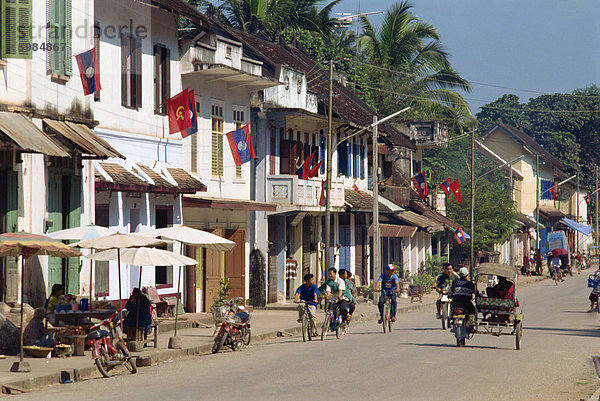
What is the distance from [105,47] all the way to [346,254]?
77.0 feet

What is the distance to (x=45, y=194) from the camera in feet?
71.4

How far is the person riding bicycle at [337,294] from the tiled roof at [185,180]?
521 centimetres

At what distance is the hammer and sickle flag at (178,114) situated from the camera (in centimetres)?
2803

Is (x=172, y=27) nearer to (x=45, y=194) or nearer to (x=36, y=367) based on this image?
(x=45, y=194)

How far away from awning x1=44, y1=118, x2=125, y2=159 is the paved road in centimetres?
Answer: 523

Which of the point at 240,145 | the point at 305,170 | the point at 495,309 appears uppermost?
the point at 240,145

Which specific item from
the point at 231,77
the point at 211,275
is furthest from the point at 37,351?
A: the point at 231,77

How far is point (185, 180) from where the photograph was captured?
2842cm

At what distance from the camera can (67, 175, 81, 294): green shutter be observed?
23.1m

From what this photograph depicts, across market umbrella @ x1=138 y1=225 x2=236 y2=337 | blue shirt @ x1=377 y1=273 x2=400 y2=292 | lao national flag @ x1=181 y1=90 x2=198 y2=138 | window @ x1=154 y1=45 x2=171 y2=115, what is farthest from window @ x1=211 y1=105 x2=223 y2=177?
market umbrella @ x1=138 y1=225 x2=236 y2=337

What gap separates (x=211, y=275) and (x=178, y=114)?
645cm

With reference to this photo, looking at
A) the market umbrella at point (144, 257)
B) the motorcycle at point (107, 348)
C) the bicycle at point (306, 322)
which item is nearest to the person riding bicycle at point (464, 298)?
the bicycle at point (306, 322)

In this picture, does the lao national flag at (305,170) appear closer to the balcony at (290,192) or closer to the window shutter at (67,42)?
the balcony at (290,192)

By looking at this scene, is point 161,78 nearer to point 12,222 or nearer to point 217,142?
point 217,142
